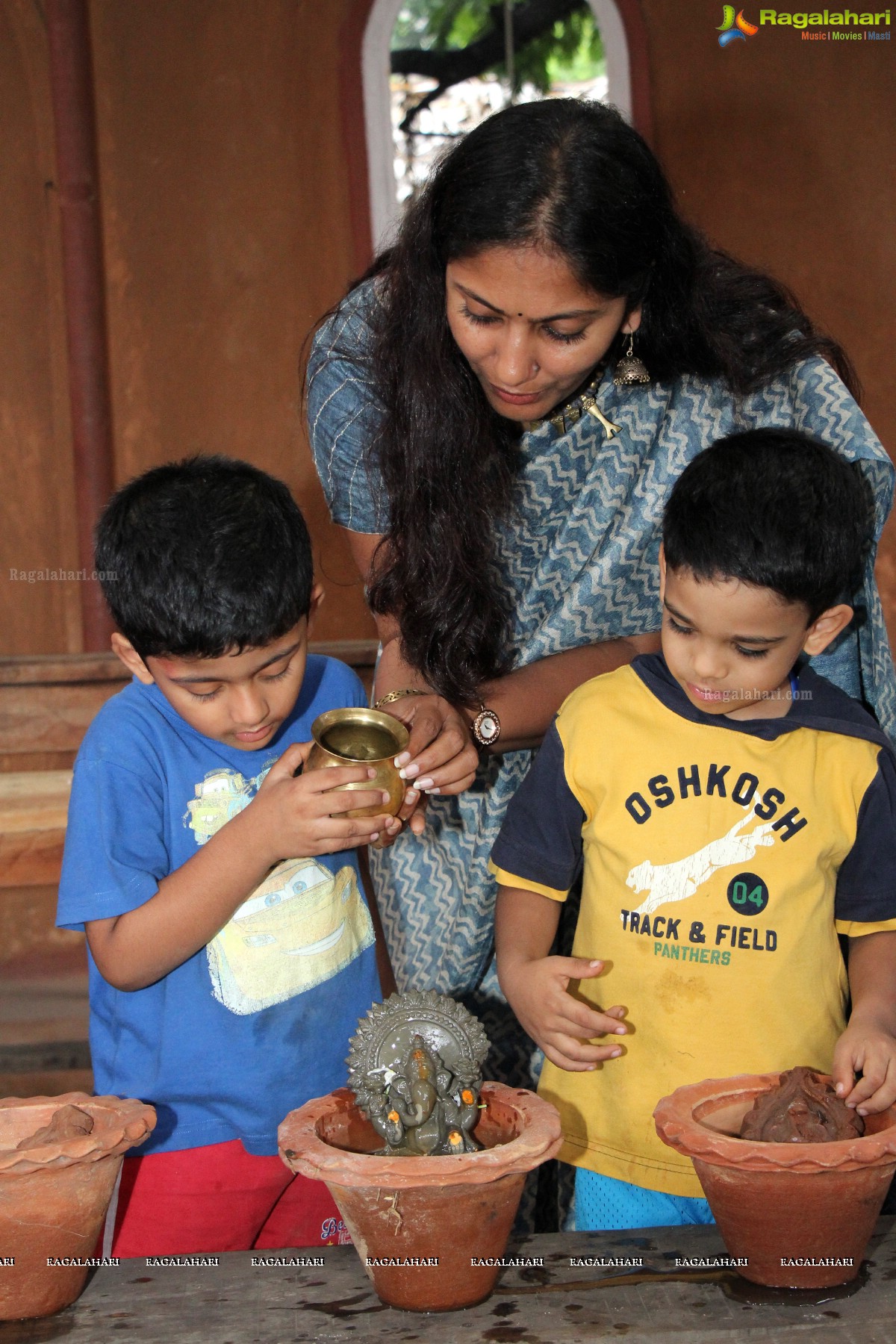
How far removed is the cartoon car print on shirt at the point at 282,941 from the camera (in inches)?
72.0

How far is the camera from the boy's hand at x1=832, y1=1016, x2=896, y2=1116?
1515 mm

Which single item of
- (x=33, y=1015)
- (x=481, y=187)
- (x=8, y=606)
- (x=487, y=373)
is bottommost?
(x=33, y=1015)

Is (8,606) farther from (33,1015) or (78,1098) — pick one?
(78,1098)

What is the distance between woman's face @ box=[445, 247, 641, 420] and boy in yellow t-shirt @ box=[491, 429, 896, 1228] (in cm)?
28

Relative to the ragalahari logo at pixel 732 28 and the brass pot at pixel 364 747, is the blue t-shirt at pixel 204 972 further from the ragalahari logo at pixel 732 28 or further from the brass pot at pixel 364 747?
the ragalahari logo at pixel 732 28

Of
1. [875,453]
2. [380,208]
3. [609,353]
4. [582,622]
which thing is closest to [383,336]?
[609,353]

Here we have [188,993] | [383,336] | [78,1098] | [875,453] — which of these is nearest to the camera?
[78,1098]

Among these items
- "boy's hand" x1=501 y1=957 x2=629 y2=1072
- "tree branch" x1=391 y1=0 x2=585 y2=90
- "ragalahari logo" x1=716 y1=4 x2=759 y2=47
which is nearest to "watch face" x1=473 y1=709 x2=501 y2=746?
"boy's hand" x1=501 y1=957 x2=629 y2=1072

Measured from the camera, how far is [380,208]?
202 inches

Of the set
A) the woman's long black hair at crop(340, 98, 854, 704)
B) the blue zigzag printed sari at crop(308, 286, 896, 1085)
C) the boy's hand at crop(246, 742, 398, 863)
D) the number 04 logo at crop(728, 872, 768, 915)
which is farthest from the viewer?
the blue zigzag printed sari at crop(308, 286, 896, 1085)

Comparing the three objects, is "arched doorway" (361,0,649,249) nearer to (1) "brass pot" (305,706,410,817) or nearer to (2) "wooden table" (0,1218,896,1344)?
(1) "brass pot" (305,706,410,817)

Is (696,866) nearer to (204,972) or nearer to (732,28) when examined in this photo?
(204,972)

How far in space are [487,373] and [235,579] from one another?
0.57m

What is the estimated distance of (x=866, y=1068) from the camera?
1.54 meters
